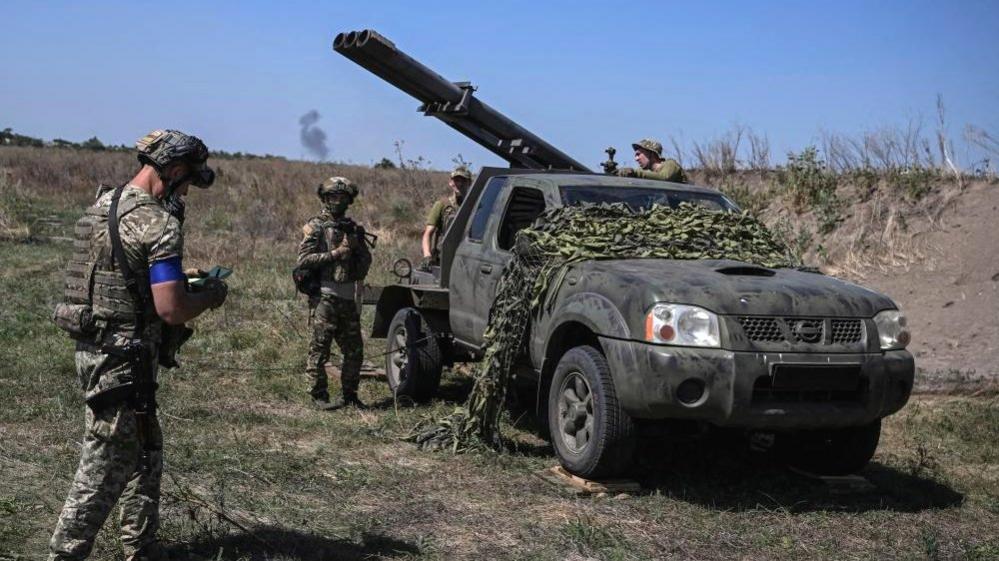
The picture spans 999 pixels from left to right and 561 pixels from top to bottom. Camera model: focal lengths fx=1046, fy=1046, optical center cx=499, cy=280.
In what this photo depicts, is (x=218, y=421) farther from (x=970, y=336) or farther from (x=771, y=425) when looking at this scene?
(x=970, y=336)

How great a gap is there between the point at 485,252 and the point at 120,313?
11.7ft

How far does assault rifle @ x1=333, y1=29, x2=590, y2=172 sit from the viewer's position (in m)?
8.67

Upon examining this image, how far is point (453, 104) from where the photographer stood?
9.21 m

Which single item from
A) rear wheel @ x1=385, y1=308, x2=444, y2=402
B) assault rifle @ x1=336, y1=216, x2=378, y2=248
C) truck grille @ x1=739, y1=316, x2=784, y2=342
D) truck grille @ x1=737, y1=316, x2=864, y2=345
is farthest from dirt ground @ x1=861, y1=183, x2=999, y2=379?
assault rifle @ x1=336, y1=216, x2=378, y2=248

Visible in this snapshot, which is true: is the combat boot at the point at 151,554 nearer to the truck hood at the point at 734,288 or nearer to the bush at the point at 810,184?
the truck hood at the point at 734,288

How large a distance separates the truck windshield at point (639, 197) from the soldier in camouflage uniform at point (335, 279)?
1847 millimetres

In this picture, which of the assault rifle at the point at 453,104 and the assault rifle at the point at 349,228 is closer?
the assault rifle at the point at 349,228

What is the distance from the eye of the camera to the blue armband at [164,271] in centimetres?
411

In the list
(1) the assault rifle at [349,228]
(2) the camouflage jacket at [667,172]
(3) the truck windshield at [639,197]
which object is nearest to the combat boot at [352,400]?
(1) the assault rifle at [349,228]

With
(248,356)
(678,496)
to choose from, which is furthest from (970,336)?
(248,356)

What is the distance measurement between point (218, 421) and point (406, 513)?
2417 millimetres

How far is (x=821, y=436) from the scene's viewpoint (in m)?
6.35

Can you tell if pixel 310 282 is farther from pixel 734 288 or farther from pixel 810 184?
pixel 810 184

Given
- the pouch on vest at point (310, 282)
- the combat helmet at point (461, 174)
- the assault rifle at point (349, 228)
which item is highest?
the combat helmet at point (461, 174)
